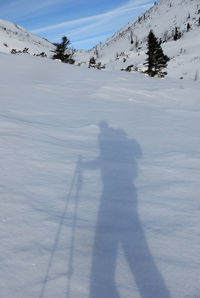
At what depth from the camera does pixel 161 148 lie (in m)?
4.58

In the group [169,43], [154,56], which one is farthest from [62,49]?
Result: [169,43]

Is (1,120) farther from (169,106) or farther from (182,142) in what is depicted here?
(169,106)

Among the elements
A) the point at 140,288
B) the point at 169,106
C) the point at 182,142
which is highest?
the point at 169,106

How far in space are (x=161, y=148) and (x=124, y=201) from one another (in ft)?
6.45

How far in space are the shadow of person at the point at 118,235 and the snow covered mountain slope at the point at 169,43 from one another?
22115mm

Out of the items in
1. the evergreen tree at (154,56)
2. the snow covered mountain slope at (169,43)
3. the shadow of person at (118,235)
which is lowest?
the shadow of person at (118,235)

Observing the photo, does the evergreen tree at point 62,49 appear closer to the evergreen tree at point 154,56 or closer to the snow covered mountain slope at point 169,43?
the snow covered mountain slope at point 169,43

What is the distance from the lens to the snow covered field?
73.5 inches

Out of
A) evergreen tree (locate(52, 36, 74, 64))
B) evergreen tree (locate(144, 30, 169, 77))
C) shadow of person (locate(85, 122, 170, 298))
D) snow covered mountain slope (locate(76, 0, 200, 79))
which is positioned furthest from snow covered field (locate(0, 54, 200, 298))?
evergreen tree (locate(52, 36, 74, 64))

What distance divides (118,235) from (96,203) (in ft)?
1.92

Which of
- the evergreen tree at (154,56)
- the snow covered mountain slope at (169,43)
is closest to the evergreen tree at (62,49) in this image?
the snow covered mountain slope at (169,43)

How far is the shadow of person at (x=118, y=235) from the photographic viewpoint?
1838mm

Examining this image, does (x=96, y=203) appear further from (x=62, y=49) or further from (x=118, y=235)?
(x=62, y=49)

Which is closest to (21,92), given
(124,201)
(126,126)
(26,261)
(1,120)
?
(1,120)
